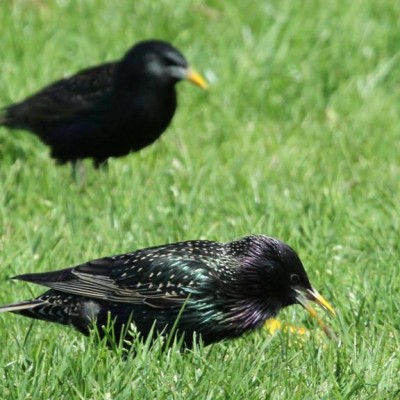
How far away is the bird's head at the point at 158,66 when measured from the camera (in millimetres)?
7977

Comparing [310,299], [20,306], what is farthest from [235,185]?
[20,306]

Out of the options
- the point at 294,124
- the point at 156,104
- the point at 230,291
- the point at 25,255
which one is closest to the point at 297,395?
the point at 230,291

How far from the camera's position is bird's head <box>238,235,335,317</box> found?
5.02 metres

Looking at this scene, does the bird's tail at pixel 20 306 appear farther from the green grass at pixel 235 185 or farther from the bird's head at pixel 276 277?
the bird's head at pixel 276 277

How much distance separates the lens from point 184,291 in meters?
4.95

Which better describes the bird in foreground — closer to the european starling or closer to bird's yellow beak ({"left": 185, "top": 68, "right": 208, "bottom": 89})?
the european starling

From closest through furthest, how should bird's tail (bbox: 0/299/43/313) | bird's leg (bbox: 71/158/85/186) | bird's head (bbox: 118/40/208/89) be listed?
bird's tail (bbox: 0/299/43/313), bird's leg (bbox: 71/158/85/186), bird's head (bbox: 118/40/208/89)

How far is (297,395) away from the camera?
4312 mm

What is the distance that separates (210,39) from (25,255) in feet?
12.5

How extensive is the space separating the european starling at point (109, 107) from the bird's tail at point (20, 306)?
2.89 metres

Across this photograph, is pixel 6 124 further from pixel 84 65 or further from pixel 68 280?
pixel 68 280

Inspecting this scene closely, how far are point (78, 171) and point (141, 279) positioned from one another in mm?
2706

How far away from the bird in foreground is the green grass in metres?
0.11

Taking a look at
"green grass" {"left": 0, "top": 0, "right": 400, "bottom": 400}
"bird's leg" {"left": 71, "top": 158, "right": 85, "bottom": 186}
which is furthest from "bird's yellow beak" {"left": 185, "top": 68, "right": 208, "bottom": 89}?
"bird's leg" {"left": 71, "top": 158, "right": 85, "bottom": 186}
